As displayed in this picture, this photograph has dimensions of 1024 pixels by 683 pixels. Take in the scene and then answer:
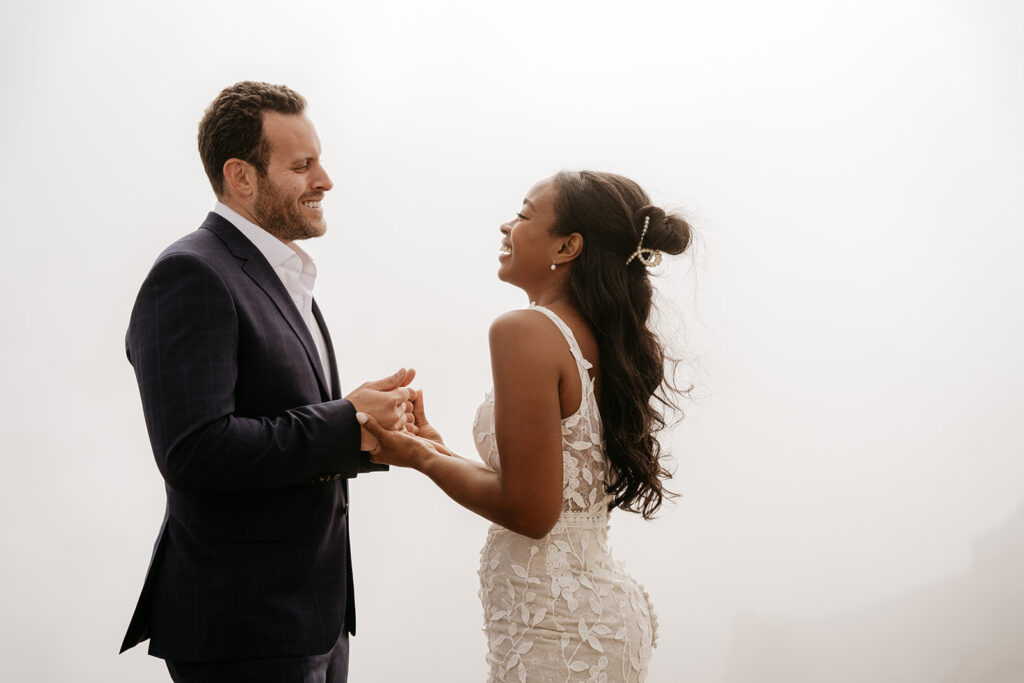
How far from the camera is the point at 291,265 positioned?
1.72 metres

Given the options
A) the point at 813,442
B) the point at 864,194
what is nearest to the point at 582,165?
the point at 864,194

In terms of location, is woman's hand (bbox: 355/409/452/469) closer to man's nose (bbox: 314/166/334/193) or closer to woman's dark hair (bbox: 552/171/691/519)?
woman's dark hair (bbox: 552/171/691/519)

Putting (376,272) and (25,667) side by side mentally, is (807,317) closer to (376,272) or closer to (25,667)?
(376,272)

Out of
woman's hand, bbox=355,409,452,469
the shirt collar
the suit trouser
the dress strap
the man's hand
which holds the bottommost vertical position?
Result: the suit trouser

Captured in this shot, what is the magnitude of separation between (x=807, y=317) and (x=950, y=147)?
0.91 meters

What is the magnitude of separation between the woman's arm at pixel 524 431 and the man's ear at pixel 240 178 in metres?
0.53

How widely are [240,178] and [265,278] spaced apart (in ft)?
0.76

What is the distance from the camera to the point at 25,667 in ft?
9.11

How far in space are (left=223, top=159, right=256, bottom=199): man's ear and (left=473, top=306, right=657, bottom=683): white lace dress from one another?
61 centimetres

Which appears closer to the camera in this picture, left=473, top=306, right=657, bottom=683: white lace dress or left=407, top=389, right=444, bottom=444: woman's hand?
left=473, top=306, right=657, bottom=683: white lace dress

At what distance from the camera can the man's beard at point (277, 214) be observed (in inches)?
66.4

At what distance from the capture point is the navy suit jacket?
1410 mm

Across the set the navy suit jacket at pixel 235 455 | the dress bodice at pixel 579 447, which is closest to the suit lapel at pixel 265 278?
the navy suit jacket at pixel 235 455

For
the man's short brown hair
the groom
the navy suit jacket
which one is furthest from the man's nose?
the navy suit jacket
